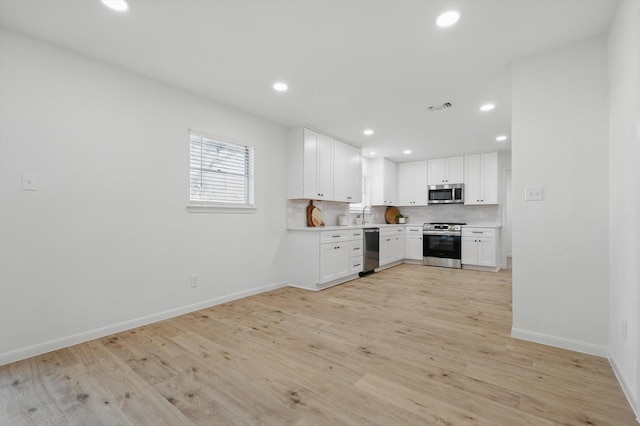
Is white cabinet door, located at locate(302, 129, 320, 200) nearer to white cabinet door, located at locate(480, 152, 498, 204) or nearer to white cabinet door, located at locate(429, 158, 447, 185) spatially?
white cabinet door, located at locate(429, 158, 447, 185)

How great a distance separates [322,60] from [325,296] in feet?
9.27

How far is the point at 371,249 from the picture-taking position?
5.53 meters

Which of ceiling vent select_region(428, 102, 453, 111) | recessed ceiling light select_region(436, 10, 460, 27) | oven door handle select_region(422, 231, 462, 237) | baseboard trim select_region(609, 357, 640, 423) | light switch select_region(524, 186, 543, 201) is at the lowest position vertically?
baseboard trim select_region(609, 357, 640, 423)

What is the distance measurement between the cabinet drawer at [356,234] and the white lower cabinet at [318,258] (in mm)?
98

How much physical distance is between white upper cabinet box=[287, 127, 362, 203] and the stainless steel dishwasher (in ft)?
2.34

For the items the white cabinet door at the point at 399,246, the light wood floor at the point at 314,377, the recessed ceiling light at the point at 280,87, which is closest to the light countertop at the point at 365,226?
the white cabinet door at the point at 399,246

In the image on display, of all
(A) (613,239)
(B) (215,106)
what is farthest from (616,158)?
(B) (215,106)

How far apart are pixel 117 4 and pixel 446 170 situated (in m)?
6.29

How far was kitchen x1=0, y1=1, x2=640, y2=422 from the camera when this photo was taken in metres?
2.04

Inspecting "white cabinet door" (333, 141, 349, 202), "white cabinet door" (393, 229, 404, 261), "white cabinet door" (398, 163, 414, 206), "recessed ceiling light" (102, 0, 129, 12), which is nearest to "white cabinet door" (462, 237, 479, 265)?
"white cabinet door" (393, 229, 404, 261)

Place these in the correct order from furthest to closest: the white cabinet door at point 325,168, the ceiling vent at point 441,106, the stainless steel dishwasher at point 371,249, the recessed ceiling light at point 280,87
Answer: the stainless steel dishwasher at point 371,249 < the white cabinet door at point 325,168 < the ceiling vent at point 441,106 < the recessed ceiling light at point 280,87

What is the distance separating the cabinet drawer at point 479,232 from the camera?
5.80 m

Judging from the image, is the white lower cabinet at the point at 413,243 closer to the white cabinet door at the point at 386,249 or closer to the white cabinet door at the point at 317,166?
the white cabinet door at the point at 386,249

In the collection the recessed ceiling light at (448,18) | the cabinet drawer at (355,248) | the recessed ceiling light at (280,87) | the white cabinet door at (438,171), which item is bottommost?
the cabinet drawer at (355,248)
